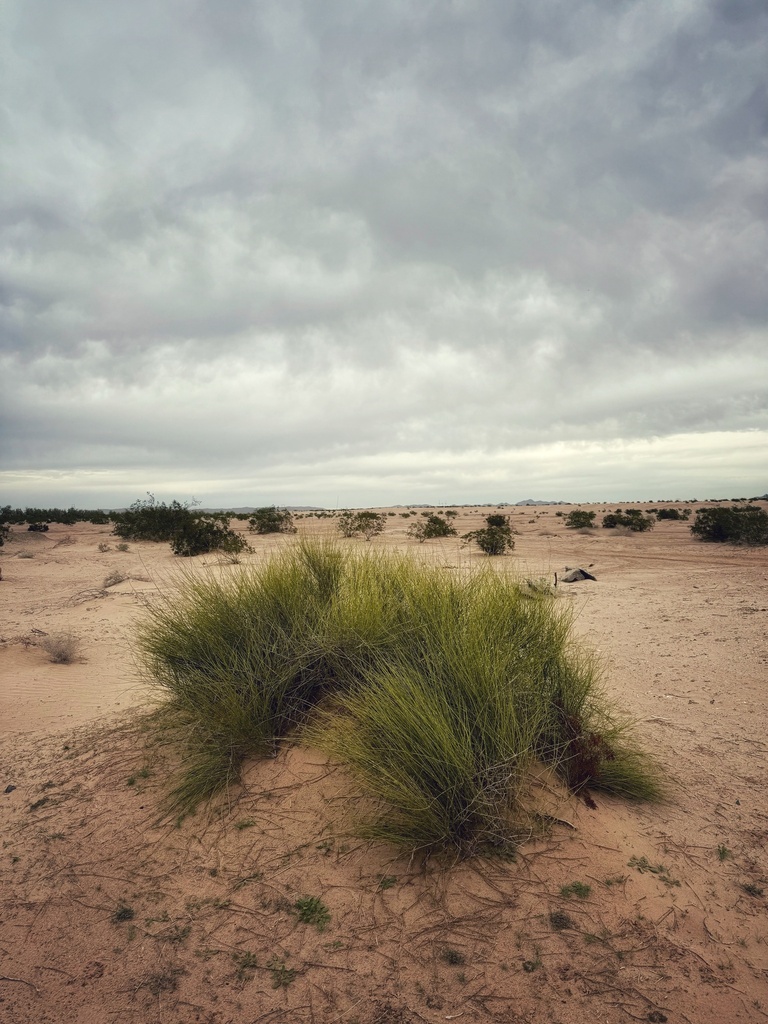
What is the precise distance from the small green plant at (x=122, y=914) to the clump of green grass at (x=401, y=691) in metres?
0.69

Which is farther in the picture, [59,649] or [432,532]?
[432,532]

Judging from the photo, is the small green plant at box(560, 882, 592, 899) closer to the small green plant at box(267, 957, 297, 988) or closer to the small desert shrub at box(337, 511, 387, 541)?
the small green plant at box(267, 957, 297, 988)

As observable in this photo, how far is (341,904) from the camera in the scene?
2795 mm

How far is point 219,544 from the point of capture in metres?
20.5

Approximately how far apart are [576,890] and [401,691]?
52.0 inches

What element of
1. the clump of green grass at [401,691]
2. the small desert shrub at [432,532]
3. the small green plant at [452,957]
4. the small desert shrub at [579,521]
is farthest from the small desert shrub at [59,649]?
the small desert shrub at [579,521]

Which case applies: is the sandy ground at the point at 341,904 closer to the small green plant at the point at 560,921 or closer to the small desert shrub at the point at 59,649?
the small green plant at the point at 560,921

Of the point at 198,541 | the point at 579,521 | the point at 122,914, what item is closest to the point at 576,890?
the point at 122,914

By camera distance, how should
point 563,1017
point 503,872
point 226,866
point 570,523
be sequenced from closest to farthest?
point 563,1017, point 503,872, point 226,866, point 570,523

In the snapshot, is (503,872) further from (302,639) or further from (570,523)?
(570,523)

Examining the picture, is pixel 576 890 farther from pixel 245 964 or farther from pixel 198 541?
pixel 198 541

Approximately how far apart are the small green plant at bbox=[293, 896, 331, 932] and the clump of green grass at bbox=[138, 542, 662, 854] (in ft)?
1.33

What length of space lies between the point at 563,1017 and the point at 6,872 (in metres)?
3.07

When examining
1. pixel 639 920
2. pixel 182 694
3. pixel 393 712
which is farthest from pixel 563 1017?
pixel 182 694
